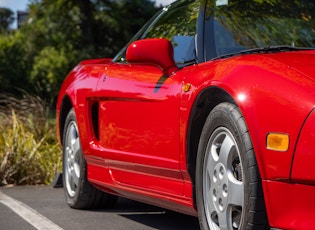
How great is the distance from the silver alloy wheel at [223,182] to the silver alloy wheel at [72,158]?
227 centimetres

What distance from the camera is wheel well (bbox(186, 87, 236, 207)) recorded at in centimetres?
445

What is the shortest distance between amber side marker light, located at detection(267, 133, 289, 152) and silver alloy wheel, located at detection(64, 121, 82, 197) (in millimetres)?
2965

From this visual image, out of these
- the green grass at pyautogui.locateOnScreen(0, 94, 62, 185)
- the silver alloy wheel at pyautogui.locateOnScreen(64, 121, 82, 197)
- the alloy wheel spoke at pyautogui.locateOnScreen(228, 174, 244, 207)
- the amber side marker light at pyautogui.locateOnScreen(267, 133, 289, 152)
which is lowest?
the green grass at pyautogui.locateOnScreen(0, 94, 62, 185)

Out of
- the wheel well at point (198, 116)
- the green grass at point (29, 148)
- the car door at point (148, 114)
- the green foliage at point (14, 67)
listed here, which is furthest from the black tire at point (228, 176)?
the green foliage at point (14, 67)

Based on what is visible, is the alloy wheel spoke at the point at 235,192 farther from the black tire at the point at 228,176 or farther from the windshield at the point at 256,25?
the windshield at the point at 256,25

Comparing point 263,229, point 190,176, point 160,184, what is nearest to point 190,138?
point 190,176

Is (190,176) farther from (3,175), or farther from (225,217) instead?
(3,175)

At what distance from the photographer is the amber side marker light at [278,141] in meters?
3.73

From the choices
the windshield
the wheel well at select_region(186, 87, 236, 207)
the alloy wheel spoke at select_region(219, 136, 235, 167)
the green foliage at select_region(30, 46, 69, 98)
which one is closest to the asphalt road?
the wheel well at select_region(186, 87, 236, 207)

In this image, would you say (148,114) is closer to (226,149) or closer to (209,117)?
(209,117)

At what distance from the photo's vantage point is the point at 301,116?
3684mm

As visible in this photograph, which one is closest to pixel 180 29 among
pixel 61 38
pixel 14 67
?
pixel 61 38

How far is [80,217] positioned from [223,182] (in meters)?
2.23

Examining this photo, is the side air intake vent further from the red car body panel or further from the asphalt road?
the asphalt road
